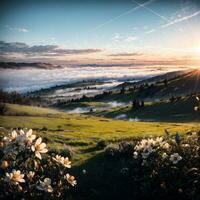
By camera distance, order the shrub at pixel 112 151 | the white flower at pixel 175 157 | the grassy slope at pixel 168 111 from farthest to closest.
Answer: the grassy slope at pixel 168 111 < the shrub at pixel 112 151 < the white flower at pixel 175 157

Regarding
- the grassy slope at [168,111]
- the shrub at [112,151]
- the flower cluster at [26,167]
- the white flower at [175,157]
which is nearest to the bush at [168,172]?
the white flower at [175,157]

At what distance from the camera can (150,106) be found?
296ft

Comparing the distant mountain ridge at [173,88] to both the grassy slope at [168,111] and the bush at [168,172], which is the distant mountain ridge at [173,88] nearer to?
the grassy slope at [168,111]

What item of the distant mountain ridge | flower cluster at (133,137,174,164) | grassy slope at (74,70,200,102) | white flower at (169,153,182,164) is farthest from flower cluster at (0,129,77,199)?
the distant mountain ridge

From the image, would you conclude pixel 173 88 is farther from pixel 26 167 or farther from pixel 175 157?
pixel 26 167

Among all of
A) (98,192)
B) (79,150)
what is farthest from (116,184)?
(79,150)

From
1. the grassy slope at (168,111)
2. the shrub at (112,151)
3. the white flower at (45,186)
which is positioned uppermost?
the white flower at (45,186)

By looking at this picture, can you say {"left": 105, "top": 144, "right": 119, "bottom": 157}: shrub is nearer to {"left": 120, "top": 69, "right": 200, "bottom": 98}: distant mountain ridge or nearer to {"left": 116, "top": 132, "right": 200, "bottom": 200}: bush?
{"left": 116, "top": 132, "right": 200, "bottom": 200}: bush

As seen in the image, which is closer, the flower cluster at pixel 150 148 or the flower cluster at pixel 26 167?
the flower cluster at pixel 26 167

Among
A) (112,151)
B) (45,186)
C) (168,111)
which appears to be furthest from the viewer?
(168,111)

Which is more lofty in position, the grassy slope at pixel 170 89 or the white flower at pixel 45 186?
the white flower at pixel 45 186

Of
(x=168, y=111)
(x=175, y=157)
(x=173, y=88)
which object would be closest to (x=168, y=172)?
(x=175, y=157)

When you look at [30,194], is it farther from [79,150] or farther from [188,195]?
[79,150]

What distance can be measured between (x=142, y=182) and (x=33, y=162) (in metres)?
3.63
